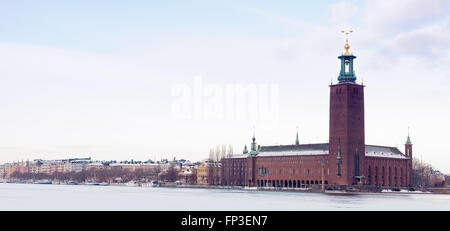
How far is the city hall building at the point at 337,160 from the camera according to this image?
105812 mm

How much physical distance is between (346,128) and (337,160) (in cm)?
492

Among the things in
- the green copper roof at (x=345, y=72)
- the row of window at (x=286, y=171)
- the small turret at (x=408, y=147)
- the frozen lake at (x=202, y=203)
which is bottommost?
the frozen lake at (x=202, y=203)

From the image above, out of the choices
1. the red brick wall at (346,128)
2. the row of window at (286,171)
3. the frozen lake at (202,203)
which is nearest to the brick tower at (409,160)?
the red brick wall at (346,128)

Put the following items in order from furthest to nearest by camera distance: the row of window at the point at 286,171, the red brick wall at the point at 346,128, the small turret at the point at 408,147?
the small turret at the point at 408,147 → the row of window at the point at 286,171 → the red brick wall at the point at 346,128

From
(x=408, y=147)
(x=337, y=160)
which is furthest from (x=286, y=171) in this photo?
(x=408, y=147)

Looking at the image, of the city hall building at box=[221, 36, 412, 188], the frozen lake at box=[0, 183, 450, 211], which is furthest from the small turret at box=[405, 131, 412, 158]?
the frozen lake at box=[0, 183, 450, 211]

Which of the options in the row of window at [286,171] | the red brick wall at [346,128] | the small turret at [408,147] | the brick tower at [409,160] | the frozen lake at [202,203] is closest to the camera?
the frozen lake at [202,203]

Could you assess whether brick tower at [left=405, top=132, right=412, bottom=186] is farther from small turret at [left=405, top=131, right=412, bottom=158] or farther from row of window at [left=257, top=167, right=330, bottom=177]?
row of window at [left=257, top=167, right=330, bottom=177]

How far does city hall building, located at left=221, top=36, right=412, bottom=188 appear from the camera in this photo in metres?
106

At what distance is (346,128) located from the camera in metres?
105

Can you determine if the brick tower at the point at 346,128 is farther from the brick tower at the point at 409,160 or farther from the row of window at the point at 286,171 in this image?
the brick tower at the point at 409,160

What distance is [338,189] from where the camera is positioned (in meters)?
101
